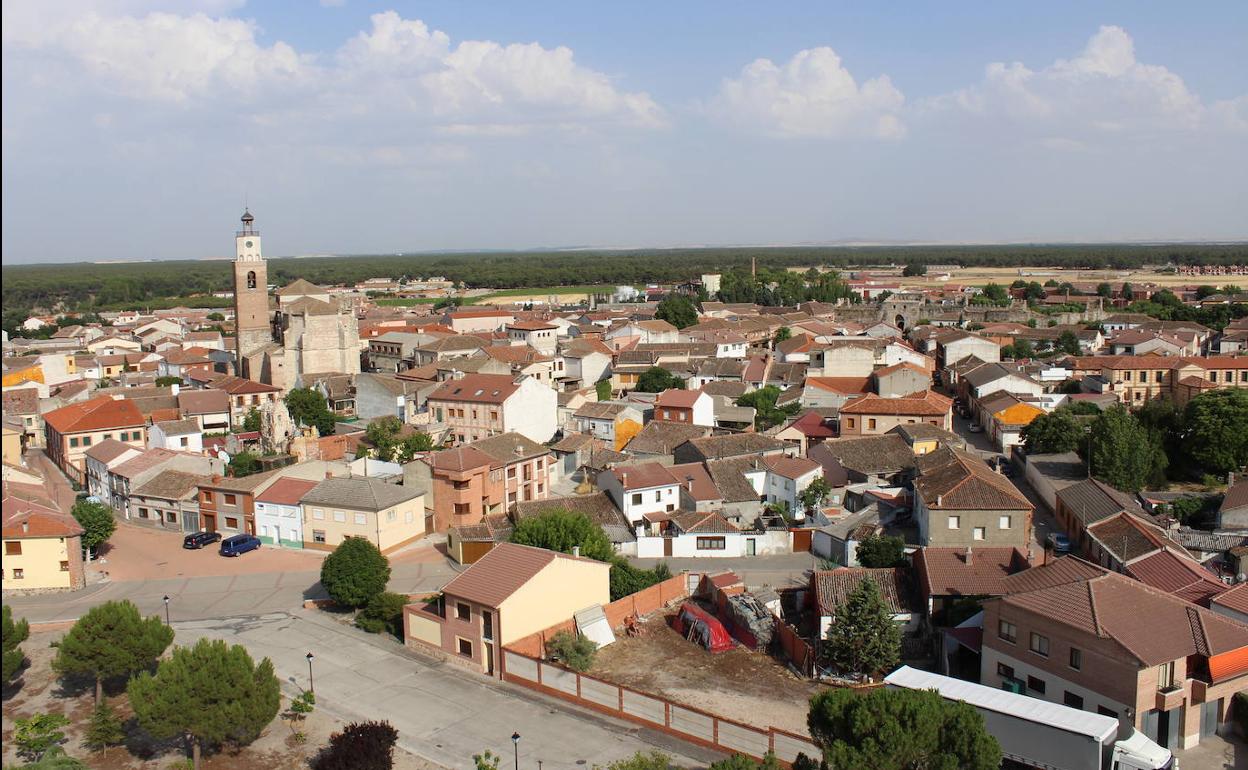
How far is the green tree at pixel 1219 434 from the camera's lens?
107 feet

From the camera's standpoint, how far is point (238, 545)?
94.7 feet

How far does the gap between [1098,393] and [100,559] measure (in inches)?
1665

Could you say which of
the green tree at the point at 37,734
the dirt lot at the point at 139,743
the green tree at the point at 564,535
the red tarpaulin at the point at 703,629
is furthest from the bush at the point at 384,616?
the green tree at the point at 37,734

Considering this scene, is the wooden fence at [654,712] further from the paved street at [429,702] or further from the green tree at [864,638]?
the green tree at [864,638]

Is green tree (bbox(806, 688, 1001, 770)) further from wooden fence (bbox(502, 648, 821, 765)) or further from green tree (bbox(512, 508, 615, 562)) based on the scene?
green tree (bbox(512, 508, 615, 562))

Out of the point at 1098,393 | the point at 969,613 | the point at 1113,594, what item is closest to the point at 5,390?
→ the point at 969,613

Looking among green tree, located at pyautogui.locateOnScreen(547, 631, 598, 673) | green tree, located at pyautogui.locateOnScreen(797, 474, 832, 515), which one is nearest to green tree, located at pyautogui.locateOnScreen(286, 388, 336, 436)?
green tree, located at pyautogui.locateOnScreen(797, 474, 832, 515)

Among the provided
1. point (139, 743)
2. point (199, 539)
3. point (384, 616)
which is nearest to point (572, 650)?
point (384, 616)

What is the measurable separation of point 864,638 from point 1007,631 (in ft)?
8.81

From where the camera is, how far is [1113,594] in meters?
18.1

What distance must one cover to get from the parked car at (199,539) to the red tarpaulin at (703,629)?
15.6 meters

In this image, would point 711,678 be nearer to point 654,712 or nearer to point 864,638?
point 654,712

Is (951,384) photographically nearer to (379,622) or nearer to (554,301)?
(379,622)

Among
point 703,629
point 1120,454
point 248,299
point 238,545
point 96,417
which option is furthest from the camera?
point 248,299
